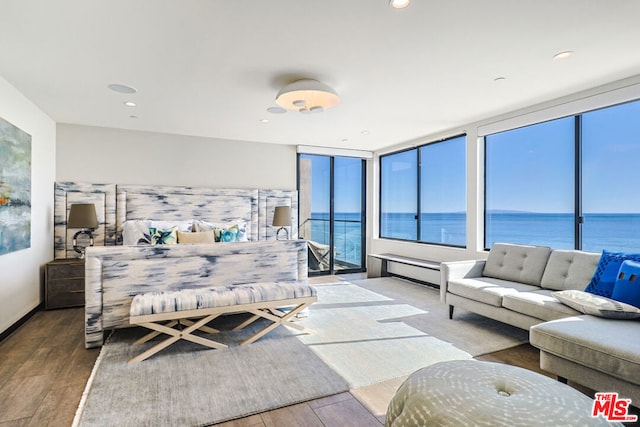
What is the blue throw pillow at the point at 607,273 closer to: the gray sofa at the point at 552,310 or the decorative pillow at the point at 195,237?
the gray sofa at the point at 552,310

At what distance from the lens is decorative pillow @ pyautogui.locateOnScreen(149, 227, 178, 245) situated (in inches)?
163

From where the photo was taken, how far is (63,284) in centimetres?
415

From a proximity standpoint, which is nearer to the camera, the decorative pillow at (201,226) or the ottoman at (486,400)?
the ottoman at (486,400)

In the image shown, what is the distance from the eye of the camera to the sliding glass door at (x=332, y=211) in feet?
21.4

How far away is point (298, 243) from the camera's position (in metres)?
3.68

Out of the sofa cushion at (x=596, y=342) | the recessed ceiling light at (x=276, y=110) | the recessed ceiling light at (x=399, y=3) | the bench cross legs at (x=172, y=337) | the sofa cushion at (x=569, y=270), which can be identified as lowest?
the bench cross legs at (x=172, y=337)

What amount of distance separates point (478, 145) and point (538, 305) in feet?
8.39

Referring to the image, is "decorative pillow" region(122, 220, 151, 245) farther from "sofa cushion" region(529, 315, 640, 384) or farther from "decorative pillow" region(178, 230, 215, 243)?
"sofa cushion" region(529, 315, 640, 384)

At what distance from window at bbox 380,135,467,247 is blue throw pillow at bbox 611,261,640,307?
97.6 inches

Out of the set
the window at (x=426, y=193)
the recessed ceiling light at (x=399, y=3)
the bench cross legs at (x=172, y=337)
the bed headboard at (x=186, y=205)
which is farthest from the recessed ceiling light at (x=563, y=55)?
the bed headboard at (x=186, y=205)

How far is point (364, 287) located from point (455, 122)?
2.81m

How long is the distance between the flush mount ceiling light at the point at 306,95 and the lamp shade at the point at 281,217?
2442 millimetres

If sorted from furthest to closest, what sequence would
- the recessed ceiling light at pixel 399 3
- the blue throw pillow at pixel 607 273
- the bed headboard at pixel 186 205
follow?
the bed headboard at pixel 186 205 → the blue throw pillow at pixel 607 273 → the recessed ceiling light at pixel 399 3

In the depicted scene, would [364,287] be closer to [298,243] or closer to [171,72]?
[298,243]
